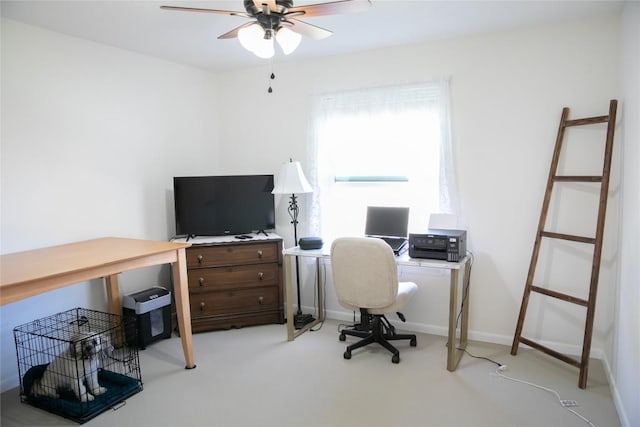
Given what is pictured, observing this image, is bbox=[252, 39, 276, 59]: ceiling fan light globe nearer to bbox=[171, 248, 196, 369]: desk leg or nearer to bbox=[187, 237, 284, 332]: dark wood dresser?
bbox=[171, 248, 196, 369]: desk leg

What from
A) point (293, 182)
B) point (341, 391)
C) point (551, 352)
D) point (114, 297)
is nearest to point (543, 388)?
point (551, 352)

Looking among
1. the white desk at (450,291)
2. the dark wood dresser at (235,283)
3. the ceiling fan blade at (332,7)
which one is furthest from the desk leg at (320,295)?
the ceiling fan blade at (332,7)

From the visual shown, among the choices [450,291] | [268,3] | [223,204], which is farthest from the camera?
[223,204]

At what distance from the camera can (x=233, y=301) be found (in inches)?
142

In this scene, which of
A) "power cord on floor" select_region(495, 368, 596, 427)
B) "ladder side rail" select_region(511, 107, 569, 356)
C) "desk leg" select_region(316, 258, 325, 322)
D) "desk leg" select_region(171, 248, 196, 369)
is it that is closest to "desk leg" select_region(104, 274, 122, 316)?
"desk leg" select_region(171, 248, 196, 369)

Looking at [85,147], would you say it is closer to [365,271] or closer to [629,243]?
[365,271]

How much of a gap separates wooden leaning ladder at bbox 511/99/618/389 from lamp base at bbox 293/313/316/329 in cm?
170

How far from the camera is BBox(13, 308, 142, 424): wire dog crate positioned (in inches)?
93.0

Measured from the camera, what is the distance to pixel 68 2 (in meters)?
2.44

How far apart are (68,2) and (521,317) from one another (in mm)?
3683

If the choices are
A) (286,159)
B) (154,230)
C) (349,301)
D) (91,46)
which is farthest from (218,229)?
(91,46)

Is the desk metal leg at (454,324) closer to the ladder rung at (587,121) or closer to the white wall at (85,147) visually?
the ladder rung at (587,121)

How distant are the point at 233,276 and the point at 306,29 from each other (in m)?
2.19

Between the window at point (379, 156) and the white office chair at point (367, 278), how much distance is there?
0.69 m
